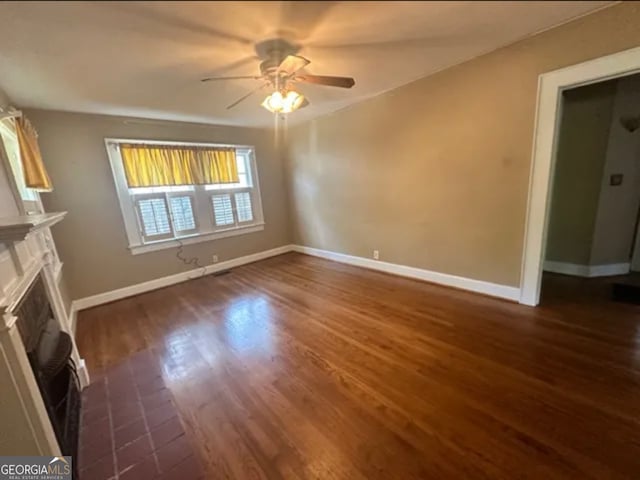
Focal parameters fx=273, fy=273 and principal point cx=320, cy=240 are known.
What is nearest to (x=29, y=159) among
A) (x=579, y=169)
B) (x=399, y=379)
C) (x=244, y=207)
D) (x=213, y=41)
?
(x=213, y=41)

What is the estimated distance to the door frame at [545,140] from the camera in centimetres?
199

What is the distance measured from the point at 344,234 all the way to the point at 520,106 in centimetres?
272

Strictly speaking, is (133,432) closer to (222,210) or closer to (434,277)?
(434,277)

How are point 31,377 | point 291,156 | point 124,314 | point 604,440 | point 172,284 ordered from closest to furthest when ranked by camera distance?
point 31,377 < point 604,440 < point 124,314 < point 172,284 < point 291,156

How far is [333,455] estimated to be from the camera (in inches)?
54.7

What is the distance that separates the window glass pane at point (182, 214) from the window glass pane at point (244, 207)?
0.78 metres

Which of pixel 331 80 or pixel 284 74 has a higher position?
pixel 284 74

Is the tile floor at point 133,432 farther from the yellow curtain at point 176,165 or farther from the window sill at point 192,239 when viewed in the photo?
the yellow curtain at point 176,165

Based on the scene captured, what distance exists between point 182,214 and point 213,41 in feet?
9.49

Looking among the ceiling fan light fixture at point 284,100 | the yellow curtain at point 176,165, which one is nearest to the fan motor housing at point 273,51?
the ceiling fan light fixture at point 284,100

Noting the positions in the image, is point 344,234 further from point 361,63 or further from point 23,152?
point 23,152

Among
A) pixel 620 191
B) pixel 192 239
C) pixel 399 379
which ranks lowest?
pixel 399 379

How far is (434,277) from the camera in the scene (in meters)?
3.44

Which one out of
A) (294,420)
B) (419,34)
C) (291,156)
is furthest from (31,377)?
(291,156)
